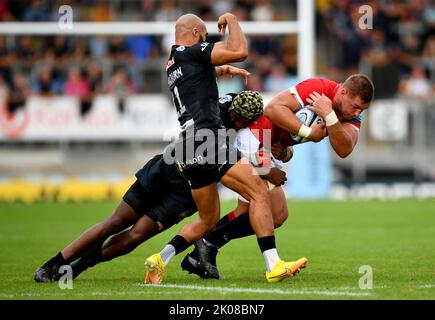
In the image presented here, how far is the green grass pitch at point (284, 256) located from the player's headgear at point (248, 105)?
1576 mm

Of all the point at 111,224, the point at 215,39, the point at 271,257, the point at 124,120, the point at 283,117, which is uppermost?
the point at 215,39

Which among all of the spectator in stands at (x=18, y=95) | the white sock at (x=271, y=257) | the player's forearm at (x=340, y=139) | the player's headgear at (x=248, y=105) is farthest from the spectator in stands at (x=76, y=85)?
the white sock at (x=271, y=257)

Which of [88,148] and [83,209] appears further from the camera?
[88,148]

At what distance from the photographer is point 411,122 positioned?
22094mm

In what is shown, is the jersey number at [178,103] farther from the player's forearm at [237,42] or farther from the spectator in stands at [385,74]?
the spectator in stands at [385,74]

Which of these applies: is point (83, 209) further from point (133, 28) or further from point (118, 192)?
point (133, 28)

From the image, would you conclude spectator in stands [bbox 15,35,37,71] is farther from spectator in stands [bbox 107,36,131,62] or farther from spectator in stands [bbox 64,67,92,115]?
spectator in stands [bbox 107,36,131,62]

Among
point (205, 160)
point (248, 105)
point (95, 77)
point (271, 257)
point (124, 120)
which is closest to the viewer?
point (271, 257)

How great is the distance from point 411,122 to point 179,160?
1362cm

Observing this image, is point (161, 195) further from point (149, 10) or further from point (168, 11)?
point (149, 10)

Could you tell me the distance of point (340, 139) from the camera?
364 inches

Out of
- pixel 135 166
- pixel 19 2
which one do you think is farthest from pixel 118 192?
pixel 19 2

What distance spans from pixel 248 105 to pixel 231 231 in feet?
4.35

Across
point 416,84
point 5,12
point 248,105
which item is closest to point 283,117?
point 248,105
